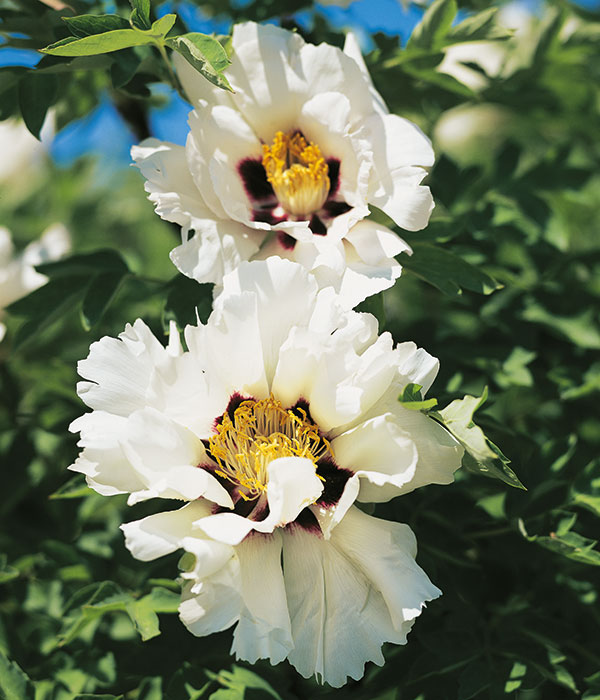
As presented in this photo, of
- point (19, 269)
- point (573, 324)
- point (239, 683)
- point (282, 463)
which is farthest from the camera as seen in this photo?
point (19, 269)

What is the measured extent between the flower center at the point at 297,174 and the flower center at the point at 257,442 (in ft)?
1.02

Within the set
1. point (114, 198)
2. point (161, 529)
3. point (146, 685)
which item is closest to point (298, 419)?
point (161, 529)

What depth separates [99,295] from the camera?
1.17 m

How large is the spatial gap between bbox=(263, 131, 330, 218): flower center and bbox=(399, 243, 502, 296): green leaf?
152 millimetres

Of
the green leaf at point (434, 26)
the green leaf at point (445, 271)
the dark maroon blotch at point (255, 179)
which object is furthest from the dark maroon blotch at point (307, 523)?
the green leaf at point (434, 26)

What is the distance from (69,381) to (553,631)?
0.89m

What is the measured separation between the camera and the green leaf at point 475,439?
0.79 meters

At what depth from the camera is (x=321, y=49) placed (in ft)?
3.29

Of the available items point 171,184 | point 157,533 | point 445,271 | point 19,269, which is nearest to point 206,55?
point 171,184

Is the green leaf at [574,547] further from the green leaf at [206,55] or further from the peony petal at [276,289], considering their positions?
the green leaf at [206,55]

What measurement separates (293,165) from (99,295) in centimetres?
35

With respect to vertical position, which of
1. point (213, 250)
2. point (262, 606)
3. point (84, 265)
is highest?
point (213, 250)

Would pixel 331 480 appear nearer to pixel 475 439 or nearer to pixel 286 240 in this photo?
pixel 475 439

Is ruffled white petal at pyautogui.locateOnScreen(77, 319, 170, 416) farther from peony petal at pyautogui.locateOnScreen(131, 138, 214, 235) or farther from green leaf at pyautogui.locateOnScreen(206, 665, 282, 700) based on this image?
green leaf at pyautogui.locateOnScreen(206, 665, 282, 700)
